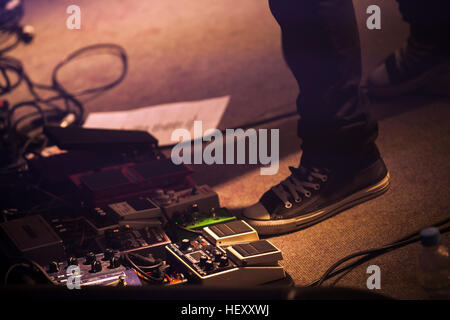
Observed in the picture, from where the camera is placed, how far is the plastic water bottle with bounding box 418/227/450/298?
932 millimetres

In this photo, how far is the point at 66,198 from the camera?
141cm

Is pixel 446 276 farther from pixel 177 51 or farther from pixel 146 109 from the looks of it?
pixel 177 51

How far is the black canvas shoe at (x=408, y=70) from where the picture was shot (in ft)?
5.55

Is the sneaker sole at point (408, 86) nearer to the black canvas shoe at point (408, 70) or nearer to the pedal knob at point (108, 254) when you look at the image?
the black canvas shoe at point (408, 70)

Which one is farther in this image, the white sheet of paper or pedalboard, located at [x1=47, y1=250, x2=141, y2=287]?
the white sheet of paper

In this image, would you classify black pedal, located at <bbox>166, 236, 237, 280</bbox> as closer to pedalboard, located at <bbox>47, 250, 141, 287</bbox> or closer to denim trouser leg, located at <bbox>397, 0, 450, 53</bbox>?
pedalboard, located at <bbox>47, 250, 141, 287</bbox>

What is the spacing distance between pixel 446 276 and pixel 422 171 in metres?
0.45

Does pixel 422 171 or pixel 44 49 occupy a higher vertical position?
pixel 44 49

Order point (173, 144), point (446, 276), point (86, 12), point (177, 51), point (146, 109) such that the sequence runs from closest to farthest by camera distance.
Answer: point (446, 276) < point (173, 144) < point (146, 109) < point (177, 51) < point (86, 12)

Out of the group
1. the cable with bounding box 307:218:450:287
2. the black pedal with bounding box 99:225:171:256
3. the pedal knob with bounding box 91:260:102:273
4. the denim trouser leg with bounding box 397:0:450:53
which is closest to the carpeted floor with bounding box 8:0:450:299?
the cable with bounding box 307:218:450:287

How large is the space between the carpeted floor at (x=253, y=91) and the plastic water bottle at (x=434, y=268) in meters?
0.02

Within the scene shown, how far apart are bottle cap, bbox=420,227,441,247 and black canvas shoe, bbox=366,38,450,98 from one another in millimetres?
932
